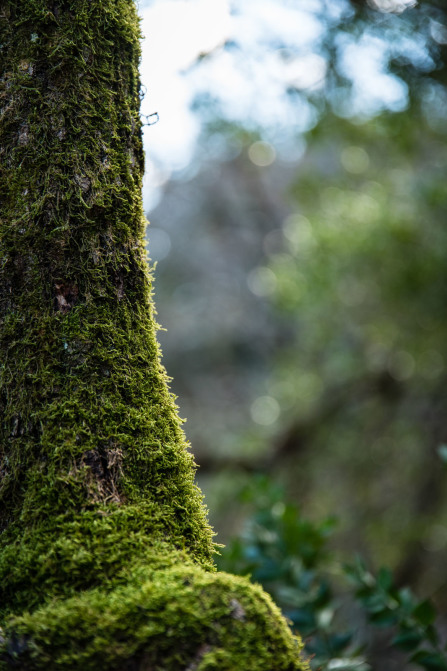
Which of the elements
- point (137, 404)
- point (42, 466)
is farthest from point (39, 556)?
point (137, 404)

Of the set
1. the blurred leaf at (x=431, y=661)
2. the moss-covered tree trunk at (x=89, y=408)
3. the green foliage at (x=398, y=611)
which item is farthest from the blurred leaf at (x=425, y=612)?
the moss-covered tree trunk at (x=89, y=408)

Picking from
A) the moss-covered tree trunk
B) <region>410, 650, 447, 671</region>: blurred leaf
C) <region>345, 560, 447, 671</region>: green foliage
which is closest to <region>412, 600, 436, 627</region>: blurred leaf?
<region>345, 560, 447, 671</region>: green foliage

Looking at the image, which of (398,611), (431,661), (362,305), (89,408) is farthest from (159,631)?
(362,305)

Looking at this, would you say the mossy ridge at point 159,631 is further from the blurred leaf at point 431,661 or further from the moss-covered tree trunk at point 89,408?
the blurred leaf at point 431,661

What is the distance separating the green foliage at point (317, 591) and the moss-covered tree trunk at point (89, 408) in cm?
92

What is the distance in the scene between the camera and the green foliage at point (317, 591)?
6.29 ft

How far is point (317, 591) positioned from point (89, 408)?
1.51 m

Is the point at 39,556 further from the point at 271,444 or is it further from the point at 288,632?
the point at 271,444

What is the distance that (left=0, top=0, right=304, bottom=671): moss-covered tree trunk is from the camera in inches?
36.2

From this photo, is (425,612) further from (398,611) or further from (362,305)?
(362,305)

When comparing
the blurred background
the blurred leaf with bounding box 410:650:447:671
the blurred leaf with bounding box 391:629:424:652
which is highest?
the blurred background

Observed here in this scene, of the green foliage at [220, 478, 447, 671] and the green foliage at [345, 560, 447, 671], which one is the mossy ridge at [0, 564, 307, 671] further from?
the green foliage at [345, 560, 447, 671]

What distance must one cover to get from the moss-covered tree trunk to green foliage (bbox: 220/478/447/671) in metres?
0.92

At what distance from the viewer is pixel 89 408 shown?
1.13 m
